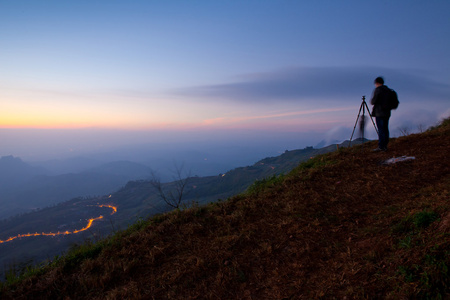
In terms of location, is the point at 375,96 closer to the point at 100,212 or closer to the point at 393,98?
the point at 393,98

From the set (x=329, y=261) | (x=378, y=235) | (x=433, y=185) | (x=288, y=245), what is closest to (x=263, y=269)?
(x=288, y=245)

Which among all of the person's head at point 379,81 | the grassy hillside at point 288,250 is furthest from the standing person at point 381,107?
the grassy hillside at point 288,250

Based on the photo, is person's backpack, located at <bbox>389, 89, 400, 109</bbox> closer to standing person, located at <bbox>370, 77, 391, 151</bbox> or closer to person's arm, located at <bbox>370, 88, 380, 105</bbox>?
standing person, located at <bbox>370, 77, 391, 151</bbox>

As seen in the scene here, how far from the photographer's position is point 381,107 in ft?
29.3

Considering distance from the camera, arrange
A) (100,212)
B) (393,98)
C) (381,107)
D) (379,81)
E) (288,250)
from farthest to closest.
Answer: (100,212) < (379,81) < (381,107) < (393,98) < (288,250)

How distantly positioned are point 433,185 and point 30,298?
1016 cm

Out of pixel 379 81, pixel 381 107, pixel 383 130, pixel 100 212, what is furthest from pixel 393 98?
pixel 100 212

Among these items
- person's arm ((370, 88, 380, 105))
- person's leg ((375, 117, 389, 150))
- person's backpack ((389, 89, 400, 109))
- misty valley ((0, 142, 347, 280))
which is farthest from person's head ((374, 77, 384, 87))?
misty valley ((0, 142, 347, 280))

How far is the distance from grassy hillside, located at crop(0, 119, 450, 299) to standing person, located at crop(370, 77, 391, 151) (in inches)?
98.1

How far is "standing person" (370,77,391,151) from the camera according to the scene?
29.0 feet

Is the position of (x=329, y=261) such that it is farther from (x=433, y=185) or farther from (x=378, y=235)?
(x=433, y=185)

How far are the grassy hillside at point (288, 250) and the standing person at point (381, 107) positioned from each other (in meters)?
2.49

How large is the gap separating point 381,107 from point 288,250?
832 cm

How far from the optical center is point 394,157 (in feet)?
27.4
